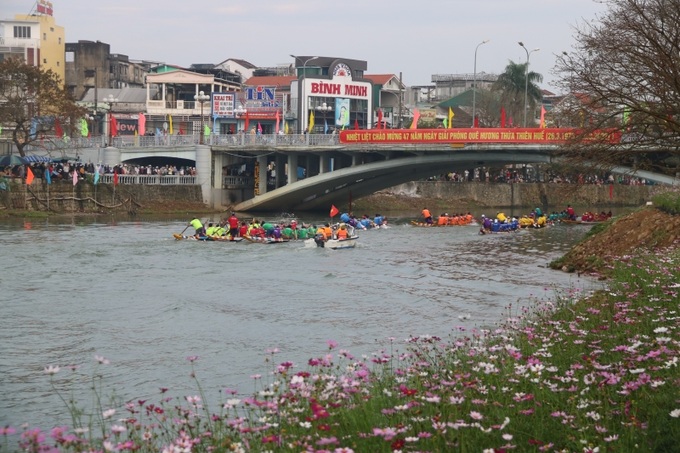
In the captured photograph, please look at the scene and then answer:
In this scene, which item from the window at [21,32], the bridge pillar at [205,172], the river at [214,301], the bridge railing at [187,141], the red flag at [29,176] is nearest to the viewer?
the river at [214,301]

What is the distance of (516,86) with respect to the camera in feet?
326

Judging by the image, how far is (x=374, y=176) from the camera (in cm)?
6856

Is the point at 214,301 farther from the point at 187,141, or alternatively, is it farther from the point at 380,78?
the point at 380,78

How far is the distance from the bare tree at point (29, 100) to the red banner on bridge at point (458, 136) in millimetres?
19950

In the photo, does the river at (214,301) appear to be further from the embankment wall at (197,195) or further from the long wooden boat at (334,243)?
the embankment wall at (197,195)

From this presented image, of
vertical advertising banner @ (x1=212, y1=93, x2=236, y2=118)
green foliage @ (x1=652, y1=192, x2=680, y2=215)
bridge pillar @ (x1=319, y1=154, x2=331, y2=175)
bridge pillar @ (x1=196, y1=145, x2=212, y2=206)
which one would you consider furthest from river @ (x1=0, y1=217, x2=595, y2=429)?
vertical advertising banner @ (x1=212, y1=93, x2=236, y2=118)

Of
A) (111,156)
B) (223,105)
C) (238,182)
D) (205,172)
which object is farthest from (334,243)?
(223,105)

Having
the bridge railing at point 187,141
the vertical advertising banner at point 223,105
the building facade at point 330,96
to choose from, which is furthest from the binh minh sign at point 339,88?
the bridge railing at point 187,141

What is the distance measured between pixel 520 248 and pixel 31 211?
3066 centimetres

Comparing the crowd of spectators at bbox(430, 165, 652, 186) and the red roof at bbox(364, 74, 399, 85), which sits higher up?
the red roof at bbox(364, 74, 399, 85)

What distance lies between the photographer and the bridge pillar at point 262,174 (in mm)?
71000

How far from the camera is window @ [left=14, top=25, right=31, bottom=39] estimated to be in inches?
4156

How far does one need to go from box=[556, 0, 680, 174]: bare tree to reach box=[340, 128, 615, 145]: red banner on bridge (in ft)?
60.6

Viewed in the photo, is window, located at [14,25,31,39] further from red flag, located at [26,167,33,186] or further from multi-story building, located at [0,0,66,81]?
red flag, located at [26,167,33,186]
